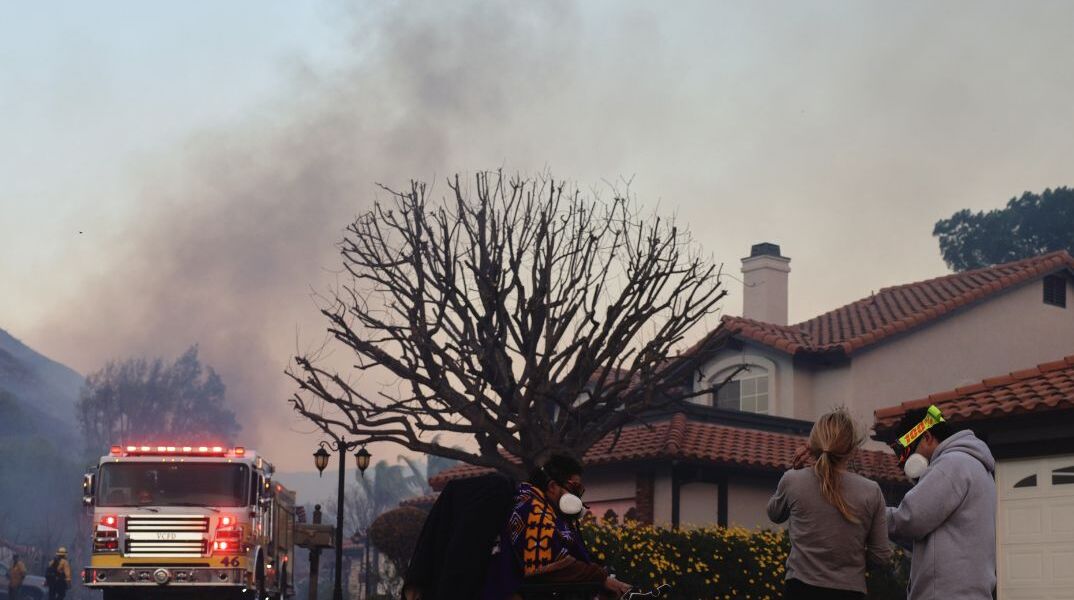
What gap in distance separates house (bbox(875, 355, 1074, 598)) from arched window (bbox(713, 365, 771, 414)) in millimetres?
19969

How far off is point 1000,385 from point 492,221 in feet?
39.1

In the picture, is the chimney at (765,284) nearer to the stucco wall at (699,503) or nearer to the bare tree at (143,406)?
the stucco wall at (699,503)

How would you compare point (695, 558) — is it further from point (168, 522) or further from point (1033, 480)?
point (168, 522)

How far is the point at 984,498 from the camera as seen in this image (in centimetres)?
812

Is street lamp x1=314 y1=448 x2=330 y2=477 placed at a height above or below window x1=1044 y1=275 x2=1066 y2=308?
below

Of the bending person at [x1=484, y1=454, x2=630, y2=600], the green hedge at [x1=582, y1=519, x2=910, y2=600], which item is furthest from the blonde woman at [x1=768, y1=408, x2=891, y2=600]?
the green hedge at [x1=582, y1=519, x2=910, y2=600]

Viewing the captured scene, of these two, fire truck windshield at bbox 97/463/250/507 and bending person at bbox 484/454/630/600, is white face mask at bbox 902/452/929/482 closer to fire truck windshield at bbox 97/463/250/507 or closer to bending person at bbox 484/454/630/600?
bending person at bbox 484/454/630/600

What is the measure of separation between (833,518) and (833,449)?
399mm

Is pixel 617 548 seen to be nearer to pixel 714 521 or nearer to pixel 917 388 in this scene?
pixel 714 521

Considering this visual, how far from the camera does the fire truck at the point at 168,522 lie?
23.4 metres

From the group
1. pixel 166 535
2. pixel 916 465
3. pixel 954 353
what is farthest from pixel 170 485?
pixel 954 353

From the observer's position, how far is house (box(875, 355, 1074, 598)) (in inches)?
782

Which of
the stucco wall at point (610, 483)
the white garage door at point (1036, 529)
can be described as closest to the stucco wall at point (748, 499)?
the stucco wall at point (610, 483)

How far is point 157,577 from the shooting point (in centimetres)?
2330
